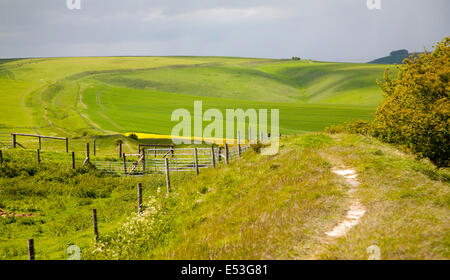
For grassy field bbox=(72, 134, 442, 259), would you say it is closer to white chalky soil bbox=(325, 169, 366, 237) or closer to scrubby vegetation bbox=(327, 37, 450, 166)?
white chalky soil bbox=(325, 169, 366, 237)

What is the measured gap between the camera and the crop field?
76.4 m

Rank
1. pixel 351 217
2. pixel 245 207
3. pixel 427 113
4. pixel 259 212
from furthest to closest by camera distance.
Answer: pixel 427 113 → pixel 245 207 → pixel 259 212 → pixel 351 217

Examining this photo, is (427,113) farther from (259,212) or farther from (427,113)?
(259,212)

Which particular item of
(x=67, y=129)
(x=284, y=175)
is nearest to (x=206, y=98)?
(x=67, y=129)

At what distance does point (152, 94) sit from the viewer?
120438 mm

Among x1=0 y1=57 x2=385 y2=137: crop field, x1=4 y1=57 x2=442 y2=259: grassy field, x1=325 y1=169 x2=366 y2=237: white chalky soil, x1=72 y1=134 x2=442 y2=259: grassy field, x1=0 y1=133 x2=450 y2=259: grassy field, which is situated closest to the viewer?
x1=72 y1=134 x2=442 y2=259: grassy field

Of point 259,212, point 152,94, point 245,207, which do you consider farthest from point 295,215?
point 152,94

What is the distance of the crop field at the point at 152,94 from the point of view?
76375 millimetres

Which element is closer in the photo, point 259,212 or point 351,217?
point 351,217

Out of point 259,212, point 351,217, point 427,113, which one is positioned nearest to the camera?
point 351,217

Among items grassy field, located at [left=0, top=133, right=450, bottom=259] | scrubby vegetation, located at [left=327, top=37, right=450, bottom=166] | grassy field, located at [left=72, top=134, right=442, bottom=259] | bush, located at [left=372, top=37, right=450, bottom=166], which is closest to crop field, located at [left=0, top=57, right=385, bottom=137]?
grassy field, located at [left=0, top=133, right=450, bottom=259]

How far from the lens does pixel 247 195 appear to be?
16.9 meters

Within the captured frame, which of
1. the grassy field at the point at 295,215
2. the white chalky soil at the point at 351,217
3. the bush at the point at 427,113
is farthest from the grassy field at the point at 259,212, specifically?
the bush at the point at 427,113
